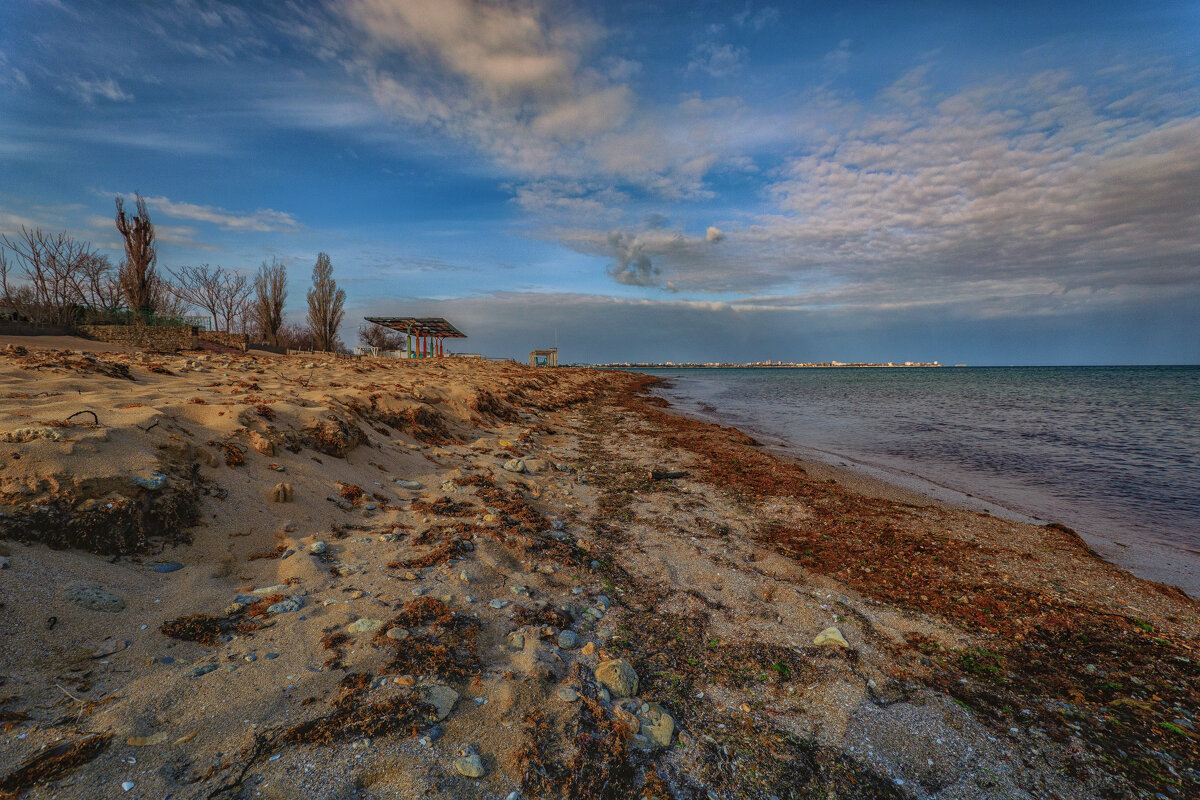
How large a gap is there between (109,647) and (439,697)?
5.39ft

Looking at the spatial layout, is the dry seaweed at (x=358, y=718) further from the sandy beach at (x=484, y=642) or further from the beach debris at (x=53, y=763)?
the beach debris at (x=53, y=763)

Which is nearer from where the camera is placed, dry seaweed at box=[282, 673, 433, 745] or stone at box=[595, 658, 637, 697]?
dry seaweed at box=[282, 673, 433, 745]

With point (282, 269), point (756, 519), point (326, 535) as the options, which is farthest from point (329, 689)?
point (282, 269)

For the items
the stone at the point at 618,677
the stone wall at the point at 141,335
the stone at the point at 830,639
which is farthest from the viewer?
the stone wall at the point at 141,335

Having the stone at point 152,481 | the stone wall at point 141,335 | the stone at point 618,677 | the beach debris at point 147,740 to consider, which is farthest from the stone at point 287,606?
the stone wall at point 141,335

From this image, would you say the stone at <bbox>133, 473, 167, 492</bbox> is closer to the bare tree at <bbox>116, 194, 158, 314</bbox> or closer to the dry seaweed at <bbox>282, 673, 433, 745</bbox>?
the dry seaweed at <bbox>282, 673, 433, 745</bbox>

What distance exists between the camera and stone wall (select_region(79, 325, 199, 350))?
18906mm

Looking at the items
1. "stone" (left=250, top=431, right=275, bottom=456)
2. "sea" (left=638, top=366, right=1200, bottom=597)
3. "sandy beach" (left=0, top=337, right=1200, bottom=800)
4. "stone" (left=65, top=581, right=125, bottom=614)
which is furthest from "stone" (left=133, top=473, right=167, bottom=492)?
"sea" (left=638, top=366, right=1200, bottom=597)

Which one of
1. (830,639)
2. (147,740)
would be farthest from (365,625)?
(830,639)

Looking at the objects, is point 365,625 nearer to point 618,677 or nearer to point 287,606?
point 287,606

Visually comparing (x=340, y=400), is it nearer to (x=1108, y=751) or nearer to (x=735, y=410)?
(x=1108, y=751)

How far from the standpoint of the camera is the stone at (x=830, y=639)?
11.0 feet

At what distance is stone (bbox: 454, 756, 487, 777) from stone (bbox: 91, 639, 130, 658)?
1825mm

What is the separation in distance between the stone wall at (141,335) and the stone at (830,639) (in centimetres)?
2406
